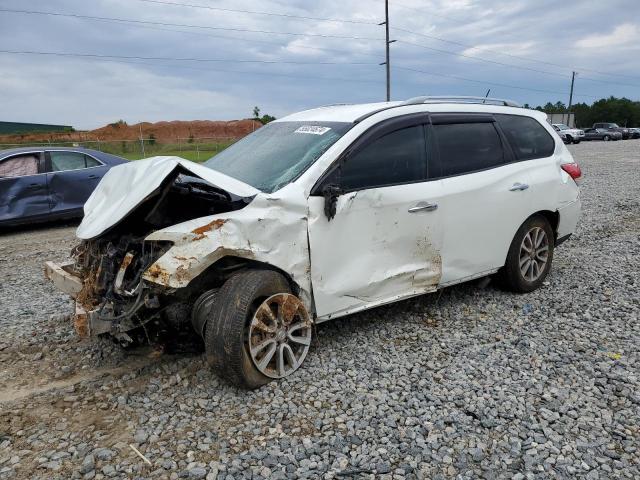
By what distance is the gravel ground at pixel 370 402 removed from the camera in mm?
2623

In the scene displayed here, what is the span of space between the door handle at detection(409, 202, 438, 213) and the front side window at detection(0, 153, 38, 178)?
24.7 feet

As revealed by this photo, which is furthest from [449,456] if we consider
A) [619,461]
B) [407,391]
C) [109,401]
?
[109,401]

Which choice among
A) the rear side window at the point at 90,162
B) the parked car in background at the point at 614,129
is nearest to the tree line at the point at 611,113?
the parked car in background at the point at 614,129

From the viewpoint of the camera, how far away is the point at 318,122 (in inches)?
161

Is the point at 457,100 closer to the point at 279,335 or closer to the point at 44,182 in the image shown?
the point at 279,335

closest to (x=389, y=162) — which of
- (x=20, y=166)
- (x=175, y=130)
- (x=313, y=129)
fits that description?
(x=313, y=129)

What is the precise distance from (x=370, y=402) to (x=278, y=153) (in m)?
1.95

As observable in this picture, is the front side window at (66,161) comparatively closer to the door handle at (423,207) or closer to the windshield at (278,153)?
the windshield at (278,153)

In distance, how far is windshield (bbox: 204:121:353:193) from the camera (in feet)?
11.7

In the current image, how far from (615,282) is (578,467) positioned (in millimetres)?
3301

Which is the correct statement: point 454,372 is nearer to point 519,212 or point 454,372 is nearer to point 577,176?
point 519,212

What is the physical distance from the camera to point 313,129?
3980 mm

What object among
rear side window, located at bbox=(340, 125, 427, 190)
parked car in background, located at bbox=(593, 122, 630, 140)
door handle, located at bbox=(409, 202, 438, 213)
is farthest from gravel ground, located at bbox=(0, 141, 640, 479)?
parked car in background, located at bbox=(593, 122, 630, 140)

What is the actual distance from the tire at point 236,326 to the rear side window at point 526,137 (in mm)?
2908
